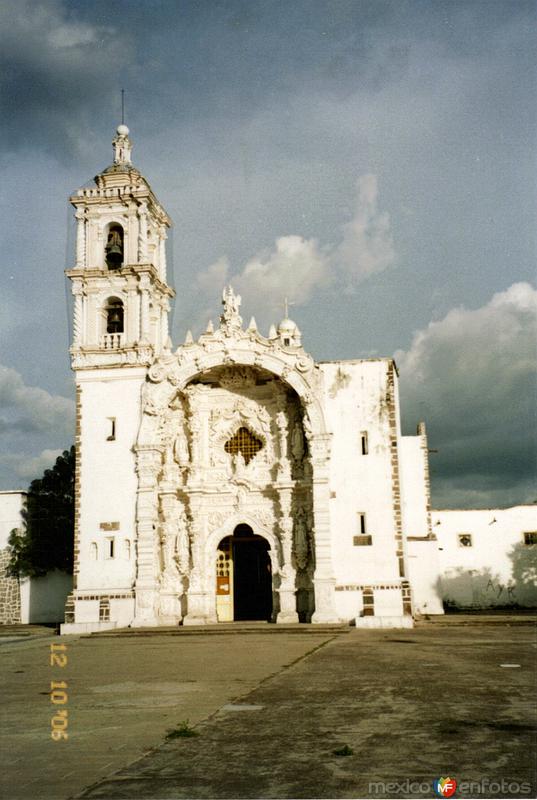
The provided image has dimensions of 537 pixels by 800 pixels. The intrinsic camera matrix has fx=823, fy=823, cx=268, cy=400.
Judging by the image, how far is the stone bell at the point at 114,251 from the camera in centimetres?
2964

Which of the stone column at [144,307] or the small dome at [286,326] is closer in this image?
the stone column at [144,307]

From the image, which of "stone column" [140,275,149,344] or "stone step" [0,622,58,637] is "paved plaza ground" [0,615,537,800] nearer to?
"stone step" [0,622,58,637]

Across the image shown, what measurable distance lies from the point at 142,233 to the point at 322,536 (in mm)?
12405

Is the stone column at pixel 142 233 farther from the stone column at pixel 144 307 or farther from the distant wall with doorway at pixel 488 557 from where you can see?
the distant wall with doorway at pixel 488 557

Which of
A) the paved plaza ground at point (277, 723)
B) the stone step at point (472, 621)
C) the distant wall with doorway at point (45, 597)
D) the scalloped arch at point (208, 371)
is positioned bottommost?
the paved plaza ground at point (277, 723)

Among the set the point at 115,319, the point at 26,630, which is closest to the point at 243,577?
the point at 26,630

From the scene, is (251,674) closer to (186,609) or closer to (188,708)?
(188,708)

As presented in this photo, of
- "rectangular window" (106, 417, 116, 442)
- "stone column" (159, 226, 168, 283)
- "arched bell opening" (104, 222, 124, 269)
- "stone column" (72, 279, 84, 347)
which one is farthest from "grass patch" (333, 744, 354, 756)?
"stone column" (159, 226, 168, 283)

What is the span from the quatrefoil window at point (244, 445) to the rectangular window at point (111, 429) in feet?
12.3

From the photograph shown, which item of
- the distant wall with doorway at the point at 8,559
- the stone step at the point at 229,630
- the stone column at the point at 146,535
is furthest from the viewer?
the distant wall with doorway at the point at 8,559

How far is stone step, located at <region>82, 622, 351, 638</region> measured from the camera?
23.3 metres

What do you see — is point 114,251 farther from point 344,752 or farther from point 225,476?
point 344,752

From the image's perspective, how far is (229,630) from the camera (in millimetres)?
23828

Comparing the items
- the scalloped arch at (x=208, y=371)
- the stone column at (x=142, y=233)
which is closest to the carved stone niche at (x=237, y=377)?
the scalloped arch at (x=208, y=371)
